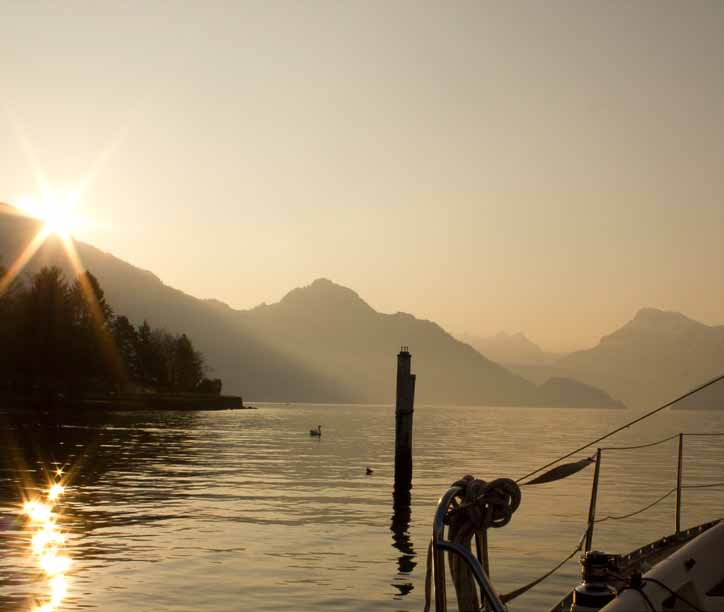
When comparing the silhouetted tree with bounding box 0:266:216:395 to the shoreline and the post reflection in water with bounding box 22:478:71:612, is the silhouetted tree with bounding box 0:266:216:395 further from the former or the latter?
the post reflection in water with bounding box 22:478:71:612

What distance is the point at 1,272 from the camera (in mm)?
166750

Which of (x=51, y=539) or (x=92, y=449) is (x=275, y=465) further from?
(x=51, y=539)

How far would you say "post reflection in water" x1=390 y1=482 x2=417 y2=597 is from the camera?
73.6ft

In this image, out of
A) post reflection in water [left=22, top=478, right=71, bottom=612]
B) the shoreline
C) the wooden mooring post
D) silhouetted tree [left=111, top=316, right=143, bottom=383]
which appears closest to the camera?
post reflection in water [left=22, top=478, right=71, bottom=612]

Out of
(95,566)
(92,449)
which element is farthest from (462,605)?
(92,449)

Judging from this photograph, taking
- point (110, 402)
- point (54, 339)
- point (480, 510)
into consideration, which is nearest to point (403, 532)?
point (480, 510)

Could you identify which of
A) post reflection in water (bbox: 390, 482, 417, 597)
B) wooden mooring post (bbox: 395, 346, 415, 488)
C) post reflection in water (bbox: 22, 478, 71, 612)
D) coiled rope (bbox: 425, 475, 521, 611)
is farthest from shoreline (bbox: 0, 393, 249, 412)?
coiled rope (bbox: 425, 475, 521, 611)

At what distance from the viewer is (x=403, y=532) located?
96.9 ft

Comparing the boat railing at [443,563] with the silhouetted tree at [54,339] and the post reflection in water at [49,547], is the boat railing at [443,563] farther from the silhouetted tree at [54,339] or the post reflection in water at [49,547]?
the silhouetted tree at [54,339]

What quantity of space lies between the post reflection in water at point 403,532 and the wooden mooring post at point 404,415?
2.56 feet

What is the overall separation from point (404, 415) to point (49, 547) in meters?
21.9

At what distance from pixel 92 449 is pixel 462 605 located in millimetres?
59765

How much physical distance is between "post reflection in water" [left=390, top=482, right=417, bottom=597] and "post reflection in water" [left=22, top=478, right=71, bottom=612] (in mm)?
7154

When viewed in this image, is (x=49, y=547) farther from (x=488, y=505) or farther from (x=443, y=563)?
(x=488, y=505)
